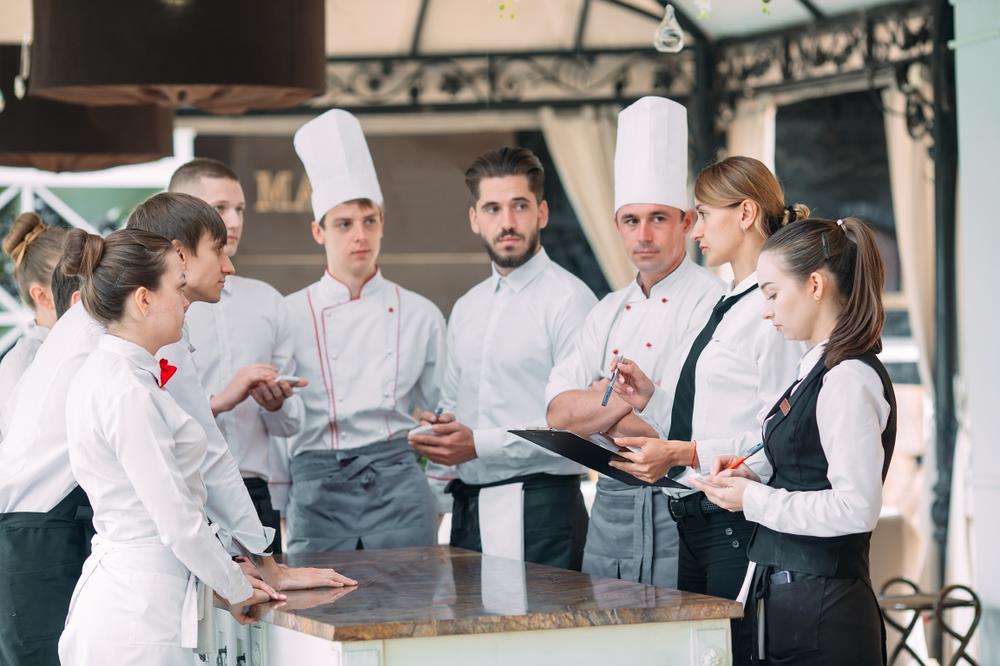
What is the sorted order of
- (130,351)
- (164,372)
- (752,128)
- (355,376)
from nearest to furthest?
(130,351)
(164,372)
(355,376)
(752,128)

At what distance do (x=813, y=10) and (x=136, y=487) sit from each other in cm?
587

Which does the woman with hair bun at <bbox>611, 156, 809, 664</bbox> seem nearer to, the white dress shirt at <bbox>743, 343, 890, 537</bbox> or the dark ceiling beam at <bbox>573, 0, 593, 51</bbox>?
the white dress shirt at <bbox>743, 343, 890, 537</bbox>

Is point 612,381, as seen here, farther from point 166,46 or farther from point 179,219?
point 166,46

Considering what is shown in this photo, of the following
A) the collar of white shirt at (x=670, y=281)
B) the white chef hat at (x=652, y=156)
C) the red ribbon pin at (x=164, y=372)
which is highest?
the white chef hat at (x=652, y=156)

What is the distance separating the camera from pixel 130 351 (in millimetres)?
2451

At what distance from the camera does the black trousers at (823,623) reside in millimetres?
2430

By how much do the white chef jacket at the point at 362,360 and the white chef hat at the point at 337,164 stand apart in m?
0.22

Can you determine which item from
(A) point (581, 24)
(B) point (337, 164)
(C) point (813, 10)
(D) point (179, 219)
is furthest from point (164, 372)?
(A) point (581, 24)

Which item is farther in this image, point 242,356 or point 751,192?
point 242,356

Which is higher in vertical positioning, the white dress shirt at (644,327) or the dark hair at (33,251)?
the dark hair at (33,251)

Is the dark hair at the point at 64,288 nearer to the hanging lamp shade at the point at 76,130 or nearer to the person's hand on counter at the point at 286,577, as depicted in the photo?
the person's hand on counter at the point at 286,577

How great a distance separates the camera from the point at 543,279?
3779 millimetres

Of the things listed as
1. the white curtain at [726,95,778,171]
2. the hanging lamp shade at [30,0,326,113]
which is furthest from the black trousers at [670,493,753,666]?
the white curtain at [726,95,778,171]

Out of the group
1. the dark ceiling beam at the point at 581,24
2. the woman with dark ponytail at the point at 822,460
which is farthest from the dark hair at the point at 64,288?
the dark ceiling beam at the point at 581,24
